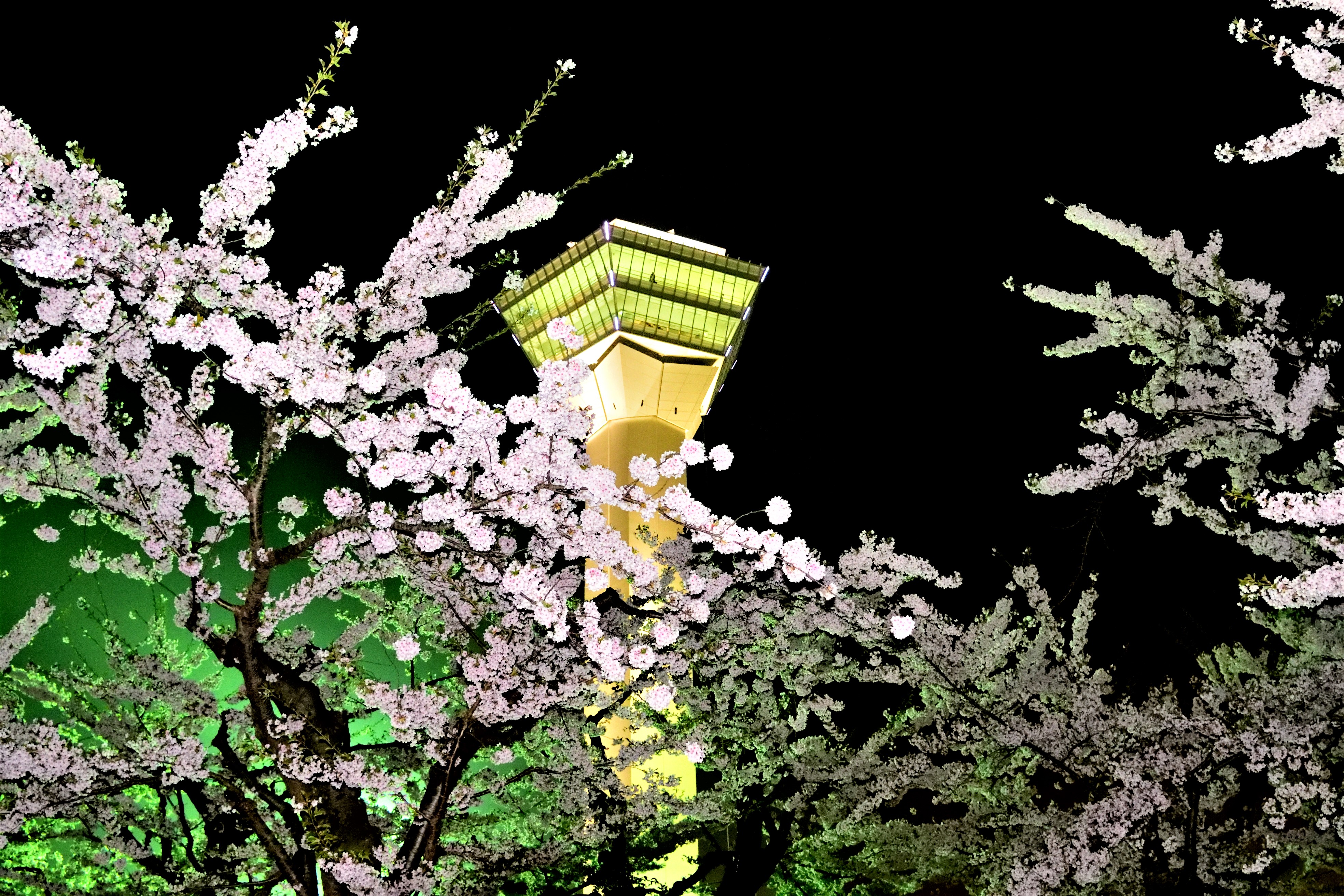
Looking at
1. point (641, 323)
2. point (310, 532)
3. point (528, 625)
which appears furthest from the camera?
point (641, 323)

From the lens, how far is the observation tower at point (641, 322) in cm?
4303

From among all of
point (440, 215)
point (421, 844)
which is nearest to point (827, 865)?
point (421, 844)

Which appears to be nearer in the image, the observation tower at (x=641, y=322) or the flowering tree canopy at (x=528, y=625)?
the flowering tree canopy at (x=528, y=625)

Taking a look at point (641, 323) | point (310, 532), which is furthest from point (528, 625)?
point (641, 323)

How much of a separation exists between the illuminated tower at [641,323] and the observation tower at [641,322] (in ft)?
0.15

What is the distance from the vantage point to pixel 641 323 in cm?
4350

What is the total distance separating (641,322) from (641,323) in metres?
0.03

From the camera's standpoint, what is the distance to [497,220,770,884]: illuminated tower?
141 feet

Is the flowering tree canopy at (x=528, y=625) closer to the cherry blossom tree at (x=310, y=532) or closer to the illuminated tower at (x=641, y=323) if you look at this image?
the cherry blossom tree at (x=310, y=532)

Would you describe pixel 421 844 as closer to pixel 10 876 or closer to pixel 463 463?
pixel 463 463

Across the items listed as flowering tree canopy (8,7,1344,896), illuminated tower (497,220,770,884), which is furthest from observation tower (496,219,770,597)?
flowering tree canopy (8,7,1344,896)

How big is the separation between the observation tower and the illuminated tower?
0.15 ft

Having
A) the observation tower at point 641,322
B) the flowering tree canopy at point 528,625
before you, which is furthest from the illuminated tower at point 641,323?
the flowering tree canopy at point 528,625

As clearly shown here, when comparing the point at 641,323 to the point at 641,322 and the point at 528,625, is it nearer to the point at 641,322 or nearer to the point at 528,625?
the point at 641,322
